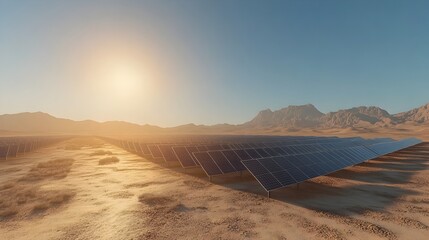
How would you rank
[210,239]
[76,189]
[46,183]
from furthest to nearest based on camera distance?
[46,183] → [76,189] → [210,239]

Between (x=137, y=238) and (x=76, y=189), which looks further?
(x=76, y=189)

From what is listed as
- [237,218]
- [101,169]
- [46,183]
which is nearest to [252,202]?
[237,218]

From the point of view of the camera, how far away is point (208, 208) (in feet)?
47.9

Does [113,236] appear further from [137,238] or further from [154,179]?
[154,179]

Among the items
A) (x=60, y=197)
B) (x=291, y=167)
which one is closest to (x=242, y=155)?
(x=291, y=167)

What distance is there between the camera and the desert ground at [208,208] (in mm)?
11216

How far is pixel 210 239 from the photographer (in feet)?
34.3

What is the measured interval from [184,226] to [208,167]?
9700 mm

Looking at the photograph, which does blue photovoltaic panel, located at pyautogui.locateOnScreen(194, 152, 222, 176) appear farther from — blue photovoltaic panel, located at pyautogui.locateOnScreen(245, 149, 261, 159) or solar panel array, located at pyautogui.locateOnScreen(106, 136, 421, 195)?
blue photovoltaic panel, located at pyautogui.locateOnScreen(245, 149, 261, 159)

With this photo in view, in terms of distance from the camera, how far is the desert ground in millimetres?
11216

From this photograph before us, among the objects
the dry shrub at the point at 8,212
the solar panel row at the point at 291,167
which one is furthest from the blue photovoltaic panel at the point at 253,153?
the dry shrub at the point at 8,212

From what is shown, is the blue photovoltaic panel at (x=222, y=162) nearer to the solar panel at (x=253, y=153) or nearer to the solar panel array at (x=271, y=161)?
the solar panel array at (x=271, y=161)

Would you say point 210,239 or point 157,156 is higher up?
point 157,156

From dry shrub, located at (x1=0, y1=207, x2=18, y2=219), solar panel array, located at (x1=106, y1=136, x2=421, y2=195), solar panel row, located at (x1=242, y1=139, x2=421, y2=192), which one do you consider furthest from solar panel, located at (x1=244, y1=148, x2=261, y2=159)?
dry shrub, located at (x1=0, y1=207, x2=18, y2=219)
